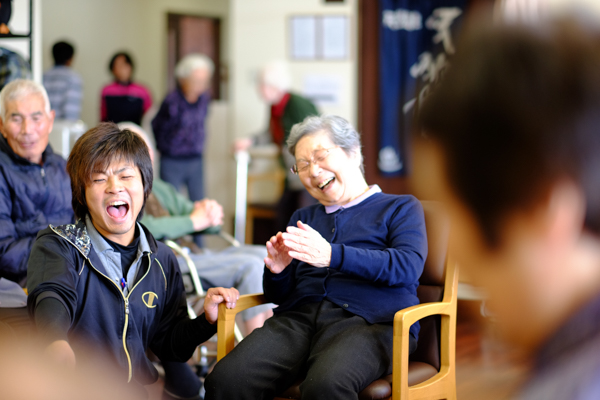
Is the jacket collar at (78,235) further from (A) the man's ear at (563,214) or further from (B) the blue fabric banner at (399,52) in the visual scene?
(B) the blue fabric banner at (399,52)

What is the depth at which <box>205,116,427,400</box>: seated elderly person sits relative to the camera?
1.61 m

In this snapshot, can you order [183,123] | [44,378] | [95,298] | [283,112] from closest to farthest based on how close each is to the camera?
[44,378], [95,298], [283,112], [183,123]

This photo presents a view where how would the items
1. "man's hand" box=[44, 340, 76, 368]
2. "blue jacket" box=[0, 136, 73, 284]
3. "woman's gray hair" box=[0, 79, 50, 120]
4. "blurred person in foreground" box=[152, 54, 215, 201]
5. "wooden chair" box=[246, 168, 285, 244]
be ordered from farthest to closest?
"wooden chair" box=[246, 168, 285, 244], "blurred person in foreground" box=[152, 54, 215, 201], "woman's gray hair" box=[0, 79, 50, 120], "blue jacket" box=[0, 136, 73, 284], "man's hand" box=[44, 340, 76, 368]

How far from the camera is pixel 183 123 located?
4.47 metres

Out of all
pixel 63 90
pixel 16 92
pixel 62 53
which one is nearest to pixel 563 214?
pixel 16 92

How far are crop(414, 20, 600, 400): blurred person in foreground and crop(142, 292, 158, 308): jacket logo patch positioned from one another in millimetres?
1402

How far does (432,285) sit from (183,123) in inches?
117

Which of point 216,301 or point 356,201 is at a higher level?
point 356,201

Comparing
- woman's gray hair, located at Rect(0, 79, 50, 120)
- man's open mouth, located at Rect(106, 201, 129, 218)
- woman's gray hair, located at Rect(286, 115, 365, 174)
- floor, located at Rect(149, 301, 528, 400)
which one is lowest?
floor, located at Rect(149, 301, 528, 400)

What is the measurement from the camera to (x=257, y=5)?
5.55m

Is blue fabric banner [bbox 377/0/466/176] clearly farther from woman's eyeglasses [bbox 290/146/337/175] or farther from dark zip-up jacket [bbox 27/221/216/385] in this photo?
dark zip-up jacket [bbox 27/221/216/385]

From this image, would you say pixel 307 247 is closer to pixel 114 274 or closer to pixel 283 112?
pixel 114 274

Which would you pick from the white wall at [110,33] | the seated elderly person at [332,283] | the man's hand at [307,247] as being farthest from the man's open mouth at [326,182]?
the white wall at [110,33]

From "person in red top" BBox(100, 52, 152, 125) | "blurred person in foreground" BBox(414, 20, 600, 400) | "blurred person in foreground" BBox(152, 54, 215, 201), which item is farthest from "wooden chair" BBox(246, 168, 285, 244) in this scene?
"blurred person in foreground" BBox(414, 20, 600, 400)
